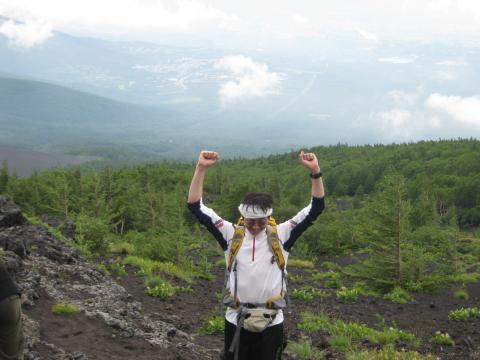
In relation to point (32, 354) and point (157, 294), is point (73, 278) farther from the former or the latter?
point (32, 354)

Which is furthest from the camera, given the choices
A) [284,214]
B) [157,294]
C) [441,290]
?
[284,214]

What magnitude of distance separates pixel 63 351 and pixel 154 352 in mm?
1649

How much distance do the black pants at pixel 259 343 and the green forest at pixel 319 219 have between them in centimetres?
1359

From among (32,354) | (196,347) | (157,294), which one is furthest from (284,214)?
(32,354)

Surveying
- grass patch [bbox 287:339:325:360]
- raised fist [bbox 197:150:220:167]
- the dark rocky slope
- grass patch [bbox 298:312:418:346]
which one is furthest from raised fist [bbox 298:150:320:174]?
grass patch [bbox 298:312:418:346]

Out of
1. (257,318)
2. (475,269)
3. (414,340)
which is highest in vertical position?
(257,318)

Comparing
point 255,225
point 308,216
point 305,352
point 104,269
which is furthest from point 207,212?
point 104,269

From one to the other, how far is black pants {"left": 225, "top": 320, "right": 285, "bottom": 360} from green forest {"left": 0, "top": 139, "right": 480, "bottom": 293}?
13.6 m

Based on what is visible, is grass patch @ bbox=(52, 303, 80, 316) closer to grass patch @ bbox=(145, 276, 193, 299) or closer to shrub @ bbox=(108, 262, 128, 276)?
grass patch @ bbox=(145, 276, 193, 299)

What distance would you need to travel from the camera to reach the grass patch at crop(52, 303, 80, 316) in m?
9.83

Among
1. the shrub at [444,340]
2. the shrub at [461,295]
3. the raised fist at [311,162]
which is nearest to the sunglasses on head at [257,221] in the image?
the raised fist at [311,162]

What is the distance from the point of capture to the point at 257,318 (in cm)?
541

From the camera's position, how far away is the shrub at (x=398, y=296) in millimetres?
18969

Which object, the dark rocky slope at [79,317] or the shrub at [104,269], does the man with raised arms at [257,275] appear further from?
the shrub at [104,269]
